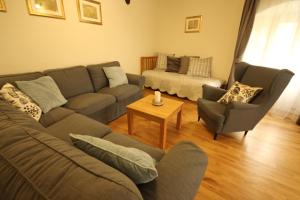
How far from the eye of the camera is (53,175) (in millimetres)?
512

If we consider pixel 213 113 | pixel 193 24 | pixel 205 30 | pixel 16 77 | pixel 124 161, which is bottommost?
pixel 213 113

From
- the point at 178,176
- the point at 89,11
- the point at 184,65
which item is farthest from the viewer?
the point at 184,65

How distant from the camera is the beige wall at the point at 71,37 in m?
1.95

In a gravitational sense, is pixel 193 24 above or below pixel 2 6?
above

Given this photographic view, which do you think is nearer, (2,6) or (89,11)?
(2,6)

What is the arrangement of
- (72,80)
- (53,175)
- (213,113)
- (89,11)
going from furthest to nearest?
(89,11)
(72,80)
(213,113)
(53,175)

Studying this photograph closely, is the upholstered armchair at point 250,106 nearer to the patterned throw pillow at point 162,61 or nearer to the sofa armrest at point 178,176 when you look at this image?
the sofa armrest at point 178,176

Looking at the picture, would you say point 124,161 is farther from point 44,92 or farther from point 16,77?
point 16,77

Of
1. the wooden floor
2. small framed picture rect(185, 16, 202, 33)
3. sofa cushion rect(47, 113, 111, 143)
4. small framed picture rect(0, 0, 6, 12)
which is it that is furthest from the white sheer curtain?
small framed picture rect(0, 0, 6, 12)

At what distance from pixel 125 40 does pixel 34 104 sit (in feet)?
8.01

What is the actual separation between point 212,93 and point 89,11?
2.49 m

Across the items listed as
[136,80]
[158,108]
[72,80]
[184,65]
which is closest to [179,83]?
[184,65]

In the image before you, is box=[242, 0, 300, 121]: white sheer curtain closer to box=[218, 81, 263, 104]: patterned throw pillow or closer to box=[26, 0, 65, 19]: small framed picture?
box=[218, 81, 263, 104]: patterned throw pillow

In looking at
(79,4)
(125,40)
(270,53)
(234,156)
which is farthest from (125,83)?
(270,53)
